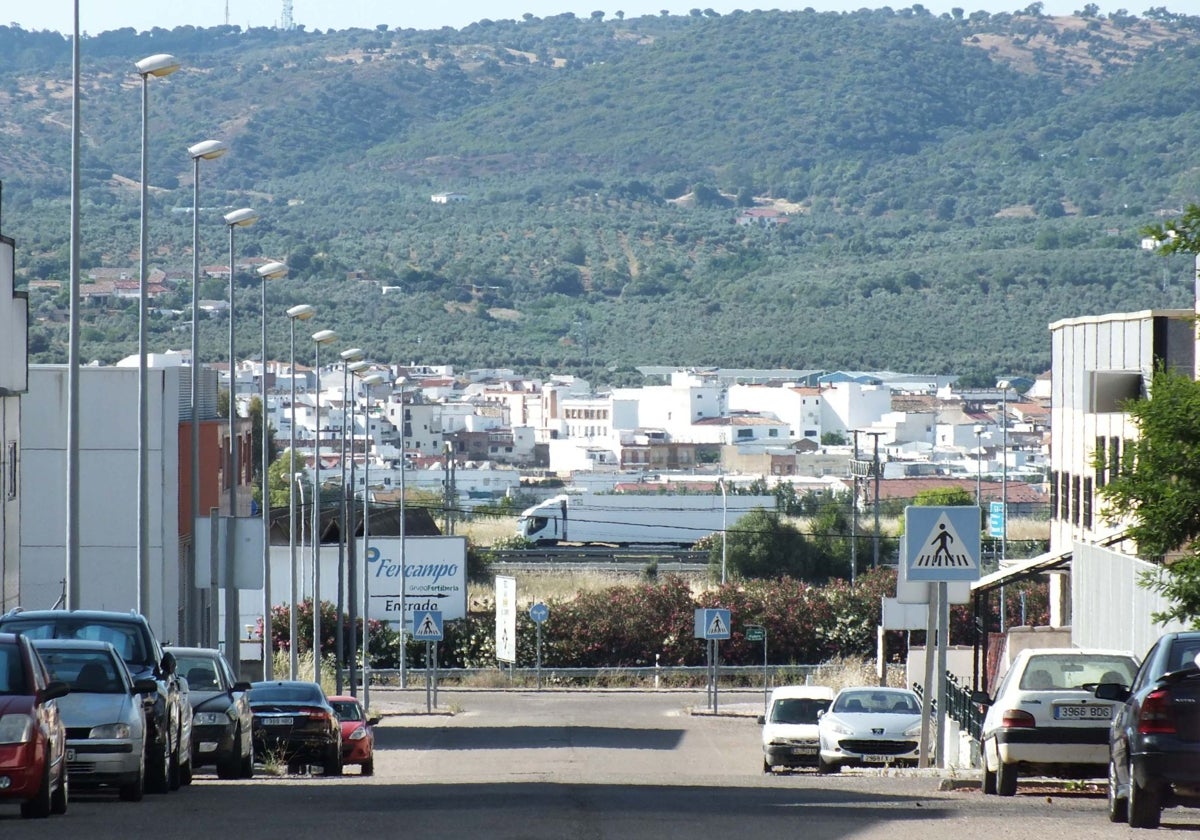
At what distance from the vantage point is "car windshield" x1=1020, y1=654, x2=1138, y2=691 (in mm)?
18641

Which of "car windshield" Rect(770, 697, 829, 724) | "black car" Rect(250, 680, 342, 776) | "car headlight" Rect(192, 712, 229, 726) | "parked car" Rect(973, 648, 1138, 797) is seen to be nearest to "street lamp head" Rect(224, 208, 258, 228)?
"black car" Rect(250, 680, 342, 776)

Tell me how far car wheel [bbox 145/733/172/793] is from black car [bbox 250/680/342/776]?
8346mm

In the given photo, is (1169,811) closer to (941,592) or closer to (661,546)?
(941,592)

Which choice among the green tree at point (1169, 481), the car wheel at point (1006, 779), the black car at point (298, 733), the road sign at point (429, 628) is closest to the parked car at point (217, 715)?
the black car at point (298, 733)

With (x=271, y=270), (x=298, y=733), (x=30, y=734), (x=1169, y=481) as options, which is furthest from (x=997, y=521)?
(x=30, y=734)

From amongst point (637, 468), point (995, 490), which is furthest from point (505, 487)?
point (995, 490)

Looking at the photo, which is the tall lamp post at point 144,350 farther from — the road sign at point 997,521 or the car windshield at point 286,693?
the road sign at point 997,521

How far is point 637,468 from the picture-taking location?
180125 mm

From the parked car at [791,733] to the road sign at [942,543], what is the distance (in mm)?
9079

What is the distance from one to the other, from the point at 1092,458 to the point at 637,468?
15901 centimetres

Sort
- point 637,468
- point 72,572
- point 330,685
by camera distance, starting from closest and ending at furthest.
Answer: point 72,572 < point 330,685 < point 637,468

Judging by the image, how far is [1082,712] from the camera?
17.8 meters

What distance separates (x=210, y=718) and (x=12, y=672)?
23.8ft

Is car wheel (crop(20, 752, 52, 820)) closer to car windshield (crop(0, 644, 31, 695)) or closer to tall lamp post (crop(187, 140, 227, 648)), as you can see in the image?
car windshield (crop(0, 644, 31, 695))
